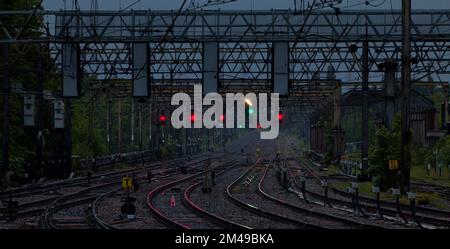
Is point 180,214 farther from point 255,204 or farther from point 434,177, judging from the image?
point 434,177

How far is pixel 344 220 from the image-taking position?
17.2 m

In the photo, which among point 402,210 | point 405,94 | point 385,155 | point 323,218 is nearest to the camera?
point 323,218

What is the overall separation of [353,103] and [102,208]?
4841 centimetres

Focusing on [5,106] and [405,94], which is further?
[5,106]

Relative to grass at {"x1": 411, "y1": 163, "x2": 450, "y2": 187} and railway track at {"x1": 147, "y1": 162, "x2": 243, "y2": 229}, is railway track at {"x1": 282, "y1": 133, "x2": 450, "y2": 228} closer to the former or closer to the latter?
railway track at {"x1": 147, "y1": 162, "x2": 243, "y2": 229}

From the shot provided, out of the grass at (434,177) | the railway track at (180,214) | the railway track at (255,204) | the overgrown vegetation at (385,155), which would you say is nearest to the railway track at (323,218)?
the railway track at (255,204)

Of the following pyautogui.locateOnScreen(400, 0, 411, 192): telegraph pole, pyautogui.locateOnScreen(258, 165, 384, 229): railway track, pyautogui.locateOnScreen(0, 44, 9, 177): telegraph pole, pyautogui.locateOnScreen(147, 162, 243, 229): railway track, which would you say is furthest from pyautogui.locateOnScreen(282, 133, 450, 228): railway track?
pyautogui.locateOnScreen(0, 44, 9, 177): telegraph pole

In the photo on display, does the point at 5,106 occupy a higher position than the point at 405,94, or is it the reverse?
the point at 405,94

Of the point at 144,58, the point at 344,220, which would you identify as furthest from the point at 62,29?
the point at 344,220

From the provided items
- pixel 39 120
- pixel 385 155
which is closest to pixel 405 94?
pixel 385 155

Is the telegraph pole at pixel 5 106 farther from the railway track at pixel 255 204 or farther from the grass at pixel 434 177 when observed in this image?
the grass at pixel 434 177

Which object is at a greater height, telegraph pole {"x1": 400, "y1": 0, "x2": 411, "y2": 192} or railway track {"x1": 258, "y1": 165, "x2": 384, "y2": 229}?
telegraph pole {"x1": 400, "y1": 0, "x2": 411, "y2": 192}
